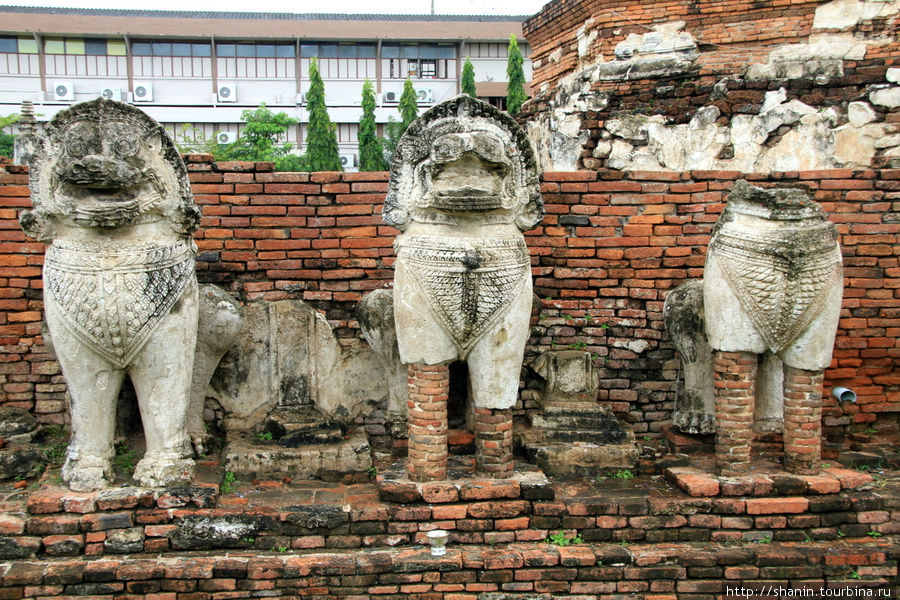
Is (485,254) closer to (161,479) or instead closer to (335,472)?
(335,472)

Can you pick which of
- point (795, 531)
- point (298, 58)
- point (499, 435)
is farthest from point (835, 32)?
point (298, 58)

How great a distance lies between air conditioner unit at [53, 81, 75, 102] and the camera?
23.4 metres

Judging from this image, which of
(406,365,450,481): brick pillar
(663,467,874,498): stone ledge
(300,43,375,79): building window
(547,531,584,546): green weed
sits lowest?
(547,531,584,546): green weed

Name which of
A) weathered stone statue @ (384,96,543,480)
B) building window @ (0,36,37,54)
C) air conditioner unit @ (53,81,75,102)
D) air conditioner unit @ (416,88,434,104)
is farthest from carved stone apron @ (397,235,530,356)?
building window @ (0,36,37,54)

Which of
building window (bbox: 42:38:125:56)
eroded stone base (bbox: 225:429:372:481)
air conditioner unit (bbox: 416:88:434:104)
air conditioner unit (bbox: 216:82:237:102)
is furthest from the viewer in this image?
air conditioner unit (bbox: 416:88:434:104)

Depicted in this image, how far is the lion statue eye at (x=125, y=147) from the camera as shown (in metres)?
3.87

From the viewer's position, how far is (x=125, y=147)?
388 centimetres

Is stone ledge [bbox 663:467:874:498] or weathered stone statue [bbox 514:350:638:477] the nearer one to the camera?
stone ledge [bbox 663:467:874:498]

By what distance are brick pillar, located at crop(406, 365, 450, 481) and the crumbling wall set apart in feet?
14.4

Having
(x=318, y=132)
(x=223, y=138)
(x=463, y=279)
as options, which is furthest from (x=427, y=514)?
(x=223, y=138)

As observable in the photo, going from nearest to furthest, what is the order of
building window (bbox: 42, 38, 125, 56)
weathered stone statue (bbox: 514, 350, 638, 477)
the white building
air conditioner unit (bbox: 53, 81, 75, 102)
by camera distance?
1. weathered stone statue (bbox: 514, 350, 638, 477)
2. air conditioner unit (bbox: 53, 81, 75, 102)
3. the white building
4. building window (bbox: 42, 38, 125, 56)

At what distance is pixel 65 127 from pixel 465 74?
61.4ft

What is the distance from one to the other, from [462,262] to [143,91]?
74.7 feet

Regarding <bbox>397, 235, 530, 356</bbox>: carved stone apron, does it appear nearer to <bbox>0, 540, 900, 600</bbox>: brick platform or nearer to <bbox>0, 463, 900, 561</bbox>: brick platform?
<bbox>0, 463, 900, 561</bbox>: brick platform
